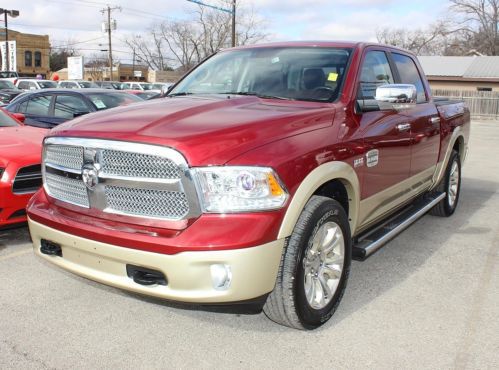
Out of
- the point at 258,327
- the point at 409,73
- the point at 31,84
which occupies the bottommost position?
the point at 258,327

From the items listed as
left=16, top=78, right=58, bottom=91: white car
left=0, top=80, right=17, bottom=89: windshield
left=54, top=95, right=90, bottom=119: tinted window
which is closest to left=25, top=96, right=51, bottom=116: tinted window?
left=54, top=95, right=90, bottom=119: tinted window

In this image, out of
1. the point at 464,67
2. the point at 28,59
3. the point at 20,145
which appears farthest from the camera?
the point at 28,59

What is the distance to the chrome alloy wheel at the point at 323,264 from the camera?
3250 millimetres

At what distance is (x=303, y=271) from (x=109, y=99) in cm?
746

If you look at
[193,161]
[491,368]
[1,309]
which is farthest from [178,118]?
[491,368]

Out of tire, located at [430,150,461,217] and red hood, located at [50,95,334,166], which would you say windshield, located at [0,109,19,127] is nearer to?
red hood, located at [50,95,334,166]

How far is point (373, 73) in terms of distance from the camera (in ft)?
14.2

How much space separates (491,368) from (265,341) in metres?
1.29

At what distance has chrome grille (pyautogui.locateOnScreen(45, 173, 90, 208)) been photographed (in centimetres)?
320

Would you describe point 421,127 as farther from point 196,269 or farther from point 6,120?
point 6,120

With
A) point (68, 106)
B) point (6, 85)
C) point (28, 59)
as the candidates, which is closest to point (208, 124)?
point (68, 106)

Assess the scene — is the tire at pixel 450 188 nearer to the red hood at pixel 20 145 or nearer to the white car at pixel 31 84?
the red hood at pixel 20 145

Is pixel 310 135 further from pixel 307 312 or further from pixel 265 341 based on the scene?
pixel 265 341

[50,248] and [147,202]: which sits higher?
[147,202]
